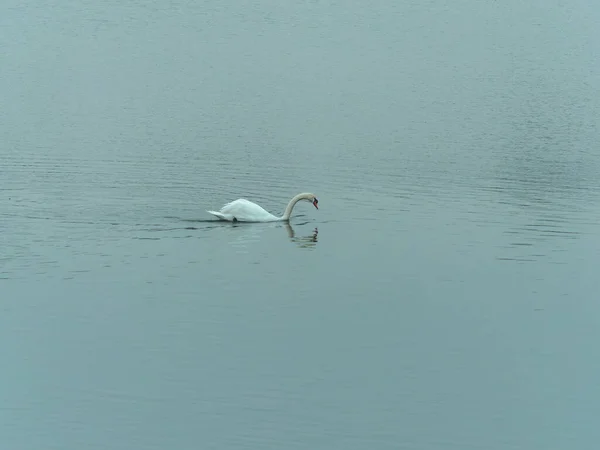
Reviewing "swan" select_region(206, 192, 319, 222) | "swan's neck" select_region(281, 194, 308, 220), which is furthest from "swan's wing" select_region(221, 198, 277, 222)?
"swan's neck" select_region(281, 194, 308, 220)

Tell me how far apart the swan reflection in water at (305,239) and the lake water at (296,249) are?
0.30ft

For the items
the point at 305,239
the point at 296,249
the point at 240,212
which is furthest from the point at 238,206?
the point at 296,249

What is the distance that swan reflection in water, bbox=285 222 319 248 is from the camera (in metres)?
21.5

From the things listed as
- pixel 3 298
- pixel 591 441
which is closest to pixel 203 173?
pixel 3 298

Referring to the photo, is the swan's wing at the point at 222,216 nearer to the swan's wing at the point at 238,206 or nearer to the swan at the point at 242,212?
the swan at the point at 242,212

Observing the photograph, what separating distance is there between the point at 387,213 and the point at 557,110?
51.3ft

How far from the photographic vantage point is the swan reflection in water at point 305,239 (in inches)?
847

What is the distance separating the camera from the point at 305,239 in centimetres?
2198

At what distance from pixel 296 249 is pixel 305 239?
914mm

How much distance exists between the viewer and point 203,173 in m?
27.6

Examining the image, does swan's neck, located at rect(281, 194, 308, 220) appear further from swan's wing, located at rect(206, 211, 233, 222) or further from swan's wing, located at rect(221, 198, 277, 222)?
swan's wing, located at rect(206, 211, 233, 222)

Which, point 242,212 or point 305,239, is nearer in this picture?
point 305,239

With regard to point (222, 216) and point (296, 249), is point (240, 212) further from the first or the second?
point (296, 249)

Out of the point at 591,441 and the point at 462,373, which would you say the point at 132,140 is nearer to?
the point at 462,373
